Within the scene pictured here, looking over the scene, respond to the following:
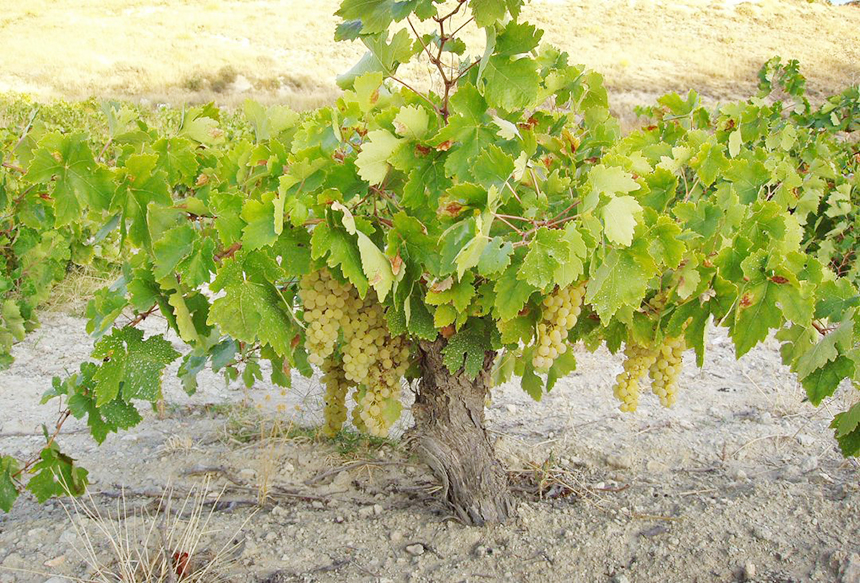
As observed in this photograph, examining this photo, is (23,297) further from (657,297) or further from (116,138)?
(657,297)

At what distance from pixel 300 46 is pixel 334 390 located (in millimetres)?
23647

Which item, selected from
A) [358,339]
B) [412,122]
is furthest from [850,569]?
[412,122]

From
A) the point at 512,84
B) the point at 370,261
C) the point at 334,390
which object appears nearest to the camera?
the point at 370,261

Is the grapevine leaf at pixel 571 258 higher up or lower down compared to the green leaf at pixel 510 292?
higher up

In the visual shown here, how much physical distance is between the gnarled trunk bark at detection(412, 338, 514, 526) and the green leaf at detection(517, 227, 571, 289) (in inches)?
35.0

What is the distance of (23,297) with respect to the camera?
14.1ft

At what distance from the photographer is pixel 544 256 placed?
143 centimetres

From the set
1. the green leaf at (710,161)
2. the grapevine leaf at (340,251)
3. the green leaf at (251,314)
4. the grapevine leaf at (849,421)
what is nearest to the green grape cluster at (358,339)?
the green leaf at (251,314)

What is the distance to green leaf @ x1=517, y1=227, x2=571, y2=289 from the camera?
4.62 ft

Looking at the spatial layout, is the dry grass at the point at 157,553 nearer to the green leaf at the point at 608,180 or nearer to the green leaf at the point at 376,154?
the green leaf at the point at 376,154

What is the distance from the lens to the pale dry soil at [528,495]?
7.39 ft

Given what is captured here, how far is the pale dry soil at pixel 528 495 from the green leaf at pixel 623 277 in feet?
3.34

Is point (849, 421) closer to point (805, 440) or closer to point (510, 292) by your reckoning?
point (510, 292)

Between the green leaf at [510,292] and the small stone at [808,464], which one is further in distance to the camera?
the small stone at [808,464]
